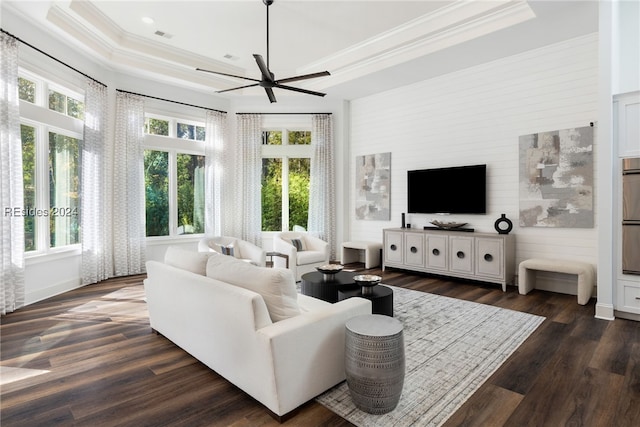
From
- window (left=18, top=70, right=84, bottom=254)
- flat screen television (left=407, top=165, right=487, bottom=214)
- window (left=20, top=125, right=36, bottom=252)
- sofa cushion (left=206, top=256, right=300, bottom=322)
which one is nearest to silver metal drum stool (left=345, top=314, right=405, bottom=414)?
sofa cushion (left=206, top=256, right=300, bottom=322)

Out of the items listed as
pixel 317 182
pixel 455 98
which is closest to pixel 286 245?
pixel 317 182

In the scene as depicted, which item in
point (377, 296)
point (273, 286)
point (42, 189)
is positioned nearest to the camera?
point (273, 286)

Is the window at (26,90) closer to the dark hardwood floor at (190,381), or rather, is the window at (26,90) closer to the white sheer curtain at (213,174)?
the dark hardwood floor at (190,381)

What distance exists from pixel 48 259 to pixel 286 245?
10.4ft

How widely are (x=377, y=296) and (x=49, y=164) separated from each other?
463 centimetres

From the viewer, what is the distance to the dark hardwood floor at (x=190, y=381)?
76.8 inches

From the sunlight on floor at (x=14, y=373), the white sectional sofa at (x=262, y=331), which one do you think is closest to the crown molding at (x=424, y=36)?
the white sectional sofa at (x=262, y=331)

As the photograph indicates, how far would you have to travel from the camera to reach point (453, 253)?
514 centimetres

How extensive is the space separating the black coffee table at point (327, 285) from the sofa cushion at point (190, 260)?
1282 millimetres

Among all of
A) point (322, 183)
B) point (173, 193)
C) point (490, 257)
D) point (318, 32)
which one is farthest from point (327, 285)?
point (173, 193)

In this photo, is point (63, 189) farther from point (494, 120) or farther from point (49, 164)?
point (494, 120)

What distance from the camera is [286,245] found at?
527 centimetres

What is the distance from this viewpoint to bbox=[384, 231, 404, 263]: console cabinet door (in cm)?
580

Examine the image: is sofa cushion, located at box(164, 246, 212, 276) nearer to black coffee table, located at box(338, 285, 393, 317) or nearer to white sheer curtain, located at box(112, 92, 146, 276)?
black coffee table, located at box(338, 285, 393, 317)
